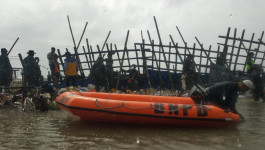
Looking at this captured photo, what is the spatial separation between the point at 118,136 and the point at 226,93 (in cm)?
252

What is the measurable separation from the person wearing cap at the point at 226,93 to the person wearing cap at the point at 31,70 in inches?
199

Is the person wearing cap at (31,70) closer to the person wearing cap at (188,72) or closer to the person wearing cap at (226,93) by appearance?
the person wearing cap at (226,93)

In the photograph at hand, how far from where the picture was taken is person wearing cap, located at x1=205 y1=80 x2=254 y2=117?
4918 mm

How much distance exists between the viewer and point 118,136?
380 cm

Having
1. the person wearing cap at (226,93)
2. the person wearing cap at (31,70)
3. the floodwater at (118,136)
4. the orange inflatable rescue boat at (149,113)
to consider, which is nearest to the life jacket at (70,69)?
the person wearing cap at (31,70)

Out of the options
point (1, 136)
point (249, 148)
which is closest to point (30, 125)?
point (1, 136)

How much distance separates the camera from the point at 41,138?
11.6ft

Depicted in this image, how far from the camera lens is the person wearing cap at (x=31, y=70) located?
288 inches

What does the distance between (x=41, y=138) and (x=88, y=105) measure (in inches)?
45.2

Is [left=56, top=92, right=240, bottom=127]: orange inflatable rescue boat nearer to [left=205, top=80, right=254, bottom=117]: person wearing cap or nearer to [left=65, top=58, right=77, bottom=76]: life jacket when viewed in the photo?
[left=205, top=80, right=254, bottom=117]: person wearing cap

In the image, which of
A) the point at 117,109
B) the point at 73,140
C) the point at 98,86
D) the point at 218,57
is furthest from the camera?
the point at 218,57

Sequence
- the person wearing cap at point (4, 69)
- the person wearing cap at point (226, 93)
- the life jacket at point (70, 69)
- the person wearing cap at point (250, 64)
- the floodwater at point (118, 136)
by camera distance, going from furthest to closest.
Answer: the person wearing cap at point (250, 64)
the life jacket at point (70, 69)
the person wearing cap at point (4, 69)
the person wearing cap at point (226, 93)
the floodwater at point (118, 136)

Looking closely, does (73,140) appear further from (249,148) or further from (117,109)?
(249,148)

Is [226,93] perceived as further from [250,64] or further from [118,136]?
[250,64]
